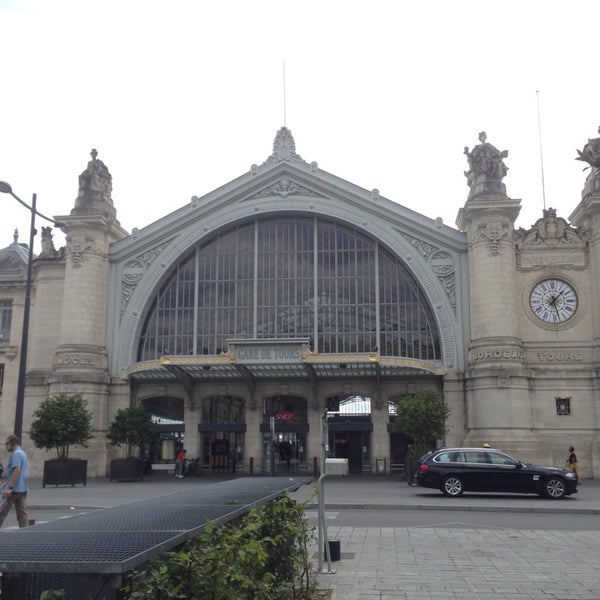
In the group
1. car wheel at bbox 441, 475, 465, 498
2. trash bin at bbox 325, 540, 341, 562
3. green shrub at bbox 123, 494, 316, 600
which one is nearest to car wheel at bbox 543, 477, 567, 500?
car wheel at bbox 441, 475, 465, 498

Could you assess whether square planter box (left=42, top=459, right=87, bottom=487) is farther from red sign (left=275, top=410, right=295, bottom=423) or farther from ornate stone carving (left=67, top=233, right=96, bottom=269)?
ornate stone carving (left=67, top=233, right=96, bottom=269)

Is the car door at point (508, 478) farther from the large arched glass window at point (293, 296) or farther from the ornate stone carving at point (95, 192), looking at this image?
the ornate stone carving at point (95, 192)

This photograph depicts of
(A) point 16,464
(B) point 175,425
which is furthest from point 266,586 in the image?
(B) point 175,425

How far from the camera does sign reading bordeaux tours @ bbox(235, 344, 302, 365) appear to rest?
33.6m

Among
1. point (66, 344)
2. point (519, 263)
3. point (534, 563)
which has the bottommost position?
point (534, 563)

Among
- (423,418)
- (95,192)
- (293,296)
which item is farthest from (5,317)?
(423,418)

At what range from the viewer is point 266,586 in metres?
5.91

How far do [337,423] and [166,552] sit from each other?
31.9 metres

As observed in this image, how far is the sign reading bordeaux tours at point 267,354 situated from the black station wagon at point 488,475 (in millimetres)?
10849

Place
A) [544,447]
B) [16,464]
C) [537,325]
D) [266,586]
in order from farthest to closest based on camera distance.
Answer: [537,325] < [544,447] < [16,464] < [266,586]

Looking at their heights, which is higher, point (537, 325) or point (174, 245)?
point (174, 245)

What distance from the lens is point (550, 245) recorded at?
119ft

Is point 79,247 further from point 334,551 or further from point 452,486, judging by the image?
point 334,551

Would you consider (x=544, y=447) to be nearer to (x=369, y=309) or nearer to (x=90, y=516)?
(x=369, y=309)
